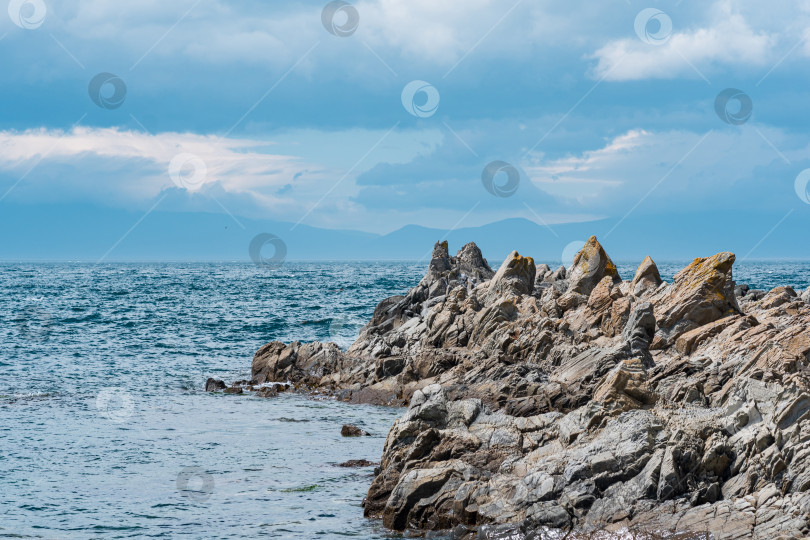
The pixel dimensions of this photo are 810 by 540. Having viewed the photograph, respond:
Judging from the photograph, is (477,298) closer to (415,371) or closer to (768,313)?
(415,371)

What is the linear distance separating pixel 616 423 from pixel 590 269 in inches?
974

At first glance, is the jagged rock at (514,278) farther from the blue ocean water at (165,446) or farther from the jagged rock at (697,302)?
the blue ocean water at (165,446)

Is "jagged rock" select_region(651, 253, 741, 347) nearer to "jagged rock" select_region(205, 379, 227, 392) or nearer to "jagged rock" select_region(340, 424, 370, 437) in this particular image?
"jagged rock" select_region(340, 424, 370, 437)

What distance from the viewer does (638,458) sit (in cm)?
1645

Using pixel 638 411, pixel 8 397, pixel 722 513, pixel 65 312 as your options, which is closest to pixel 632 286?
pixel 638 411

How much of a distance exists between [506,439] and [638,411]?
345 centimetres

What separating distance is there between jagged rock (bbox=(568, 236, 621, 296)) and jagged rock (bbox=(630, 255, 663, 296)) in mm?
2283

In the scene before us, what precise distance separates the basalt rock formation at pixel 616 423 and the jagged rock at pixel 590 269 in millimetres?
5963

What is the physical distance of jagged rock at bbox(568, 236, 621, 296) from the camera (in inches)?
1605

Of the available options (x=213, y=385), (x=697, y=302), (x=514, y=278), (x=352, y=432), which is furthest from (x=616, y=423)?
(x=213, y=385)

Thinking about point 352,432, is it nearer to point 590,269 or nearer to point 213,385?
point 213,385

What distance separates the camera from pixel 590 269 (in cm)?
4156

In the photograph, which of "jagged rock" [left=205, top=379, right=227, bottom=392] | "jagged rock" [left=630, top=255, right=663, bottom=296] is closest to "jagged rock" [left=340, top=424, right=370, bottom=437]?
"jagged rock" [left=205, top=379, right=227, bottom=392]

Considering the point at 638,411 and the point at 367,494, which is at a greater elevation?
the point at 638,411
